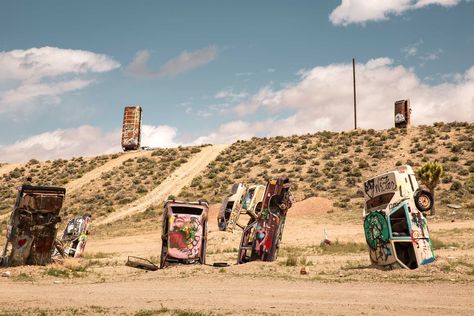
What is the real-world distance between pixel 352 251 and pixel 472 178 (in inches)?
1038

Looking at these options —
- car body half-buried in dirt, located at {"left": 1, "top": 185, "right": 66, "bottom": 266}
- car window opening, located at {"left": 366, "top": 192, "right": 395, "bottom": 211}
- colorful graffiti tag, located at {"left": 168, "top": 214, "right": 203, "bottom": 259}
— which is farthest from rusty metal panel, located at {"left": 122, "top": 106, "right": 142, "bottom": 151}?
car window opening, located at {"left": 366, "top": 192, "right": 395, "bottom": 211}

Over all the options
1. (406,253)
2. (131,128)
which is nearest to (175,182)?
(131,128)

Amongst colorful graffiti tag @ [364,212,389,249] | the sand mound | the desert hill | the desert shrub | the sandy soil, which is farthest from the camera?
the sandy soil

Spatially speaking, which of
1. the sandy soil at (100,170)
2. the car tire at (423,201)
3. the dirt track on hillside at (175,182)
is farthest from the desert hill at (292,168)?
the car tire at (423,201)

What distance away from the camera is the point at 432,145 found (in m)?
55.7

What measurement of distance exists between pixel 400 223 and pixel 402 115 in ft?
176

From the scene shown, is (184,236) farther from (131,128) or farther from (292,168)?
(131,128)

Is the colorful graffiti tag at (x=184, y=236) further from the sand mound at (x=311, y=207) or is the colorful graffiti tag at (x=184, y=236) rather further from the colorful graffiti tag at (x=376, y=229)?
the sand mound at (x=311, y=207)

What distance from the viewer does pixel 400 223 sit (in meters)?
15.1

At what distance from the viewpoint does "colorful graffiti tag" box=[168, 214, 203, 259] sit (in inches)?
722

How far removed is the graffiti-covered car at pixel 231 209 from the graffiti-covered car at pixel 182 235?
1.08 meters

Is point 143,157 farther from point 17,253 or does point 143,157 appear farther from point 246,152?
point 17,253

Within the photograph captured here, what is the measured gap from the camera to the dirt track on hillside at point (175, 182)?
48062 mm

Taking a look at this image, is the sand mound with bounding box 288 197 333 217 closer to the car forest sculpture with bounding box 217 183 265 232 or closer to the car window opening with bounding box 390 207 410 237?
the car forest sculpture with bounding box 217 183 265 232
